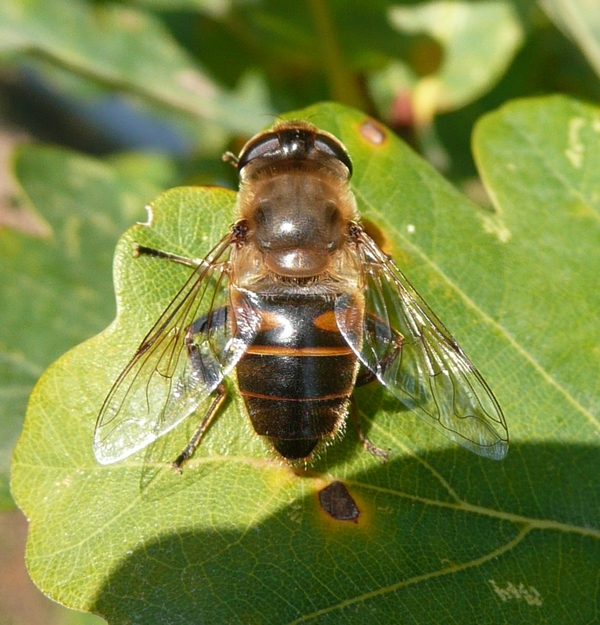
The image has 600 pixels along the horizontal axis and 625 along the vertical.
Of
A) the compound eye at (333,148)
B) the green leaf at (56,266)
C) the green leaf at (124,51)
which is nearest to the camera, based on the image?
the compound eye at (333,148)

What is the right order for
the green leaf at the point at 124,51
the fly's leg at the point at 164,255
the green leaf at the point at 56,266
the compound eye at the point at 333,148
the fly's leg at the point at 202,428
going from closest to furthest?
the fly's leg at the point at 202,428 < the fly's leg at the point at 164,255 < the compound eye at the point at 333,148 < the green leaf at the point at 56,266 < the green leaf at the point at 124,51

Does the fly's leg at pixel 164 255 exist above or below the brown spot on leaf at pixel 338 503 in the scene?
above

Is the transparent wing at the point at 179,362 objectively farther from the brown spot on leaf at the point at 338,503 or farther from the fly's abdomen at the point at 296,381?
the brown spot on leaf at the point at 338,503

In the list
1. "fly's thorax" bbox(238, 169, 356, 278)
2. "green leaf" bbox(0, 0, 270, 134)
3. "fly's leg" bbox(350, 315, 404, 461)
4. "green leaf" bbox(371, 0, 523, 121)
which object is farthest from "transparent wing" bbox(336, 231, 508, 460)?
"green leaf" bbox(371, 0, 523, 121)

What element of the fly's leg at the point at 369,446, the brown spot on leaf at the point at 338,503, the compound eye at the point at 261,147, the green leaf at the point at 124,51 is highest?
the compound eye at the point at 261,147

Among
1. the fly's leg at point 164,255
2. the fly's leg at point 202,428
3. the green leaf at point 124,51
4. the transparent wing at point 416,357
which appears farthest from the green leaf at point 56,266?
the transparent wing at point 416,357

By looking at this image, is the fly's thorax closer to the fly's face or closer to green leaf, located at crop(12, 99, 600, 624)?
the fly's face

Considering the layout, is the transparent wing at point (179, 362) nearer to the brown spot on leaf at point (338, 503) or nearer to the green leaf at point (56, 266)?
the brown spot on leaf at point (338, 503)

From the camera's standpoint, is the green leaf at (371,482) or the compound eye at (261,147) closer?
the green leaf at (371,482)
